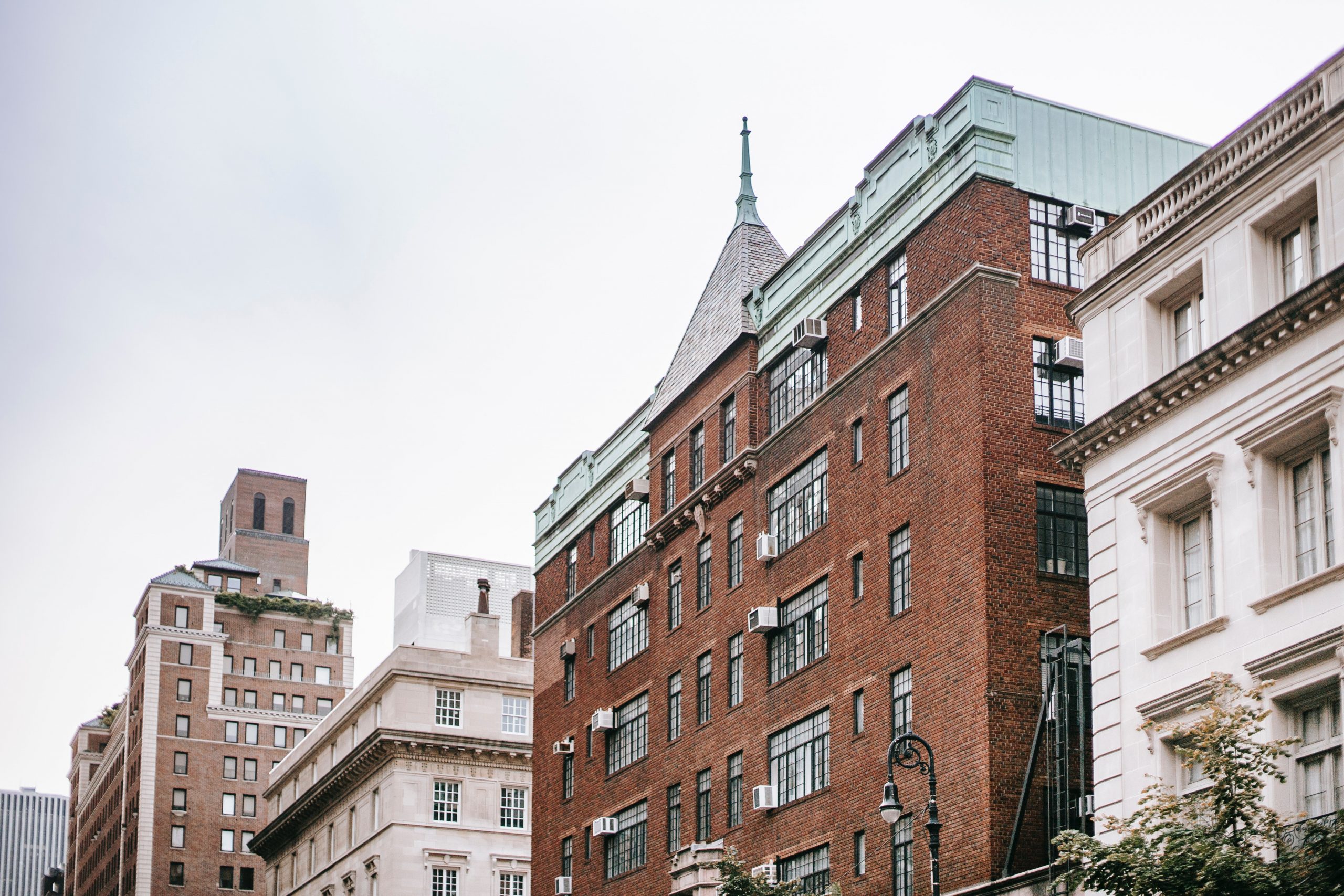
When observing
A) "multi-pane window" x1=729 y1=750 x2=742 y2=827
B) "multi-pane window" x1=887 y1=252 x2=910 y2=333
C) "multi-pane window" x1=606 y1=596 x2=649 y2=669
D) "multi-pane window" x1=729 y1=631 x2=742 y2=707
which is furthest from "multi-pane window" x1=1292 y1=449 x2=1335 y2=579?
"multi-pane window" x1=606 y1=596 x2=649 y2=669

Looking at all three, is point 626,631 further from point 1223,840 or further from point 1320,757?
point 1223,840

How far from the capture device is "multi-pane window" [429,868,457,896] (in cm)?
8144

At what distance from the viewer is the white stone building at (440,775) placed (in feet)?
269

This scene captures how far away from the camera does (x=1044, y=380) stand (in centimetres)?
4266

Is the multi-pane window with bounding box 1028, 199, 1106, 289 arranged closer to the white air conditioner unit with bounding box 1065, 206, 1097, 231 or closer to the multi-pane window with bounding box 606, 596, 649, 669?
the white air conditioner unit with bounding box 1065, 206, 1097, 231

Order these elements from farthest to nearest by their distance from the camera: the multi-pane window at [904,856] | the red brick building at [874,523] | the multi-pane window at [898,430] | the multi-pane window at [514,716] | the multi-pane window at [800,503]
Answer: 1. the multi-pane window at [514,716]
2. the multi-pane window at [800,503]
3. the multi-pane window at [898,430]
4. the multi-pane window at [904,856]
5. the red brick building at [874,523]

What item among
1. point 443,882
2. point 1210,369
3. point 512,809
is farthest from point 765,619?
point 512,809

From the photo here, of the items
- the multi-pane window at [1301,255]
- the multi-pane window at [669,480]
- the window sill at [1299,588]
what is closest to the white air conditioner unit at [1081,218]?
the multi-pane window at [1301,255]

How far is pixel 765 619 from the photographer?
4997 cm

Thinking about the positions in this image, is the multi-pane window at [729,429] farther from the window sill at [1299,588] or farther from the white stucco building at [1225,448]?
the window sill at [1299,588]

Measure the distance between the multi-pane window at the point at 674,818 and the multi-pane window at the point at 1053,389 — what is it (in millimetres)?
17910

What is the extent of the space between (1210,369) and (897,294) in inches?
619

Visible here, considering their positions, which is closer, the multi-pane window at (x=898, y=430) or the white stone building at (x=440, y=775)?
the multi-pane window at (x=898, y=430)

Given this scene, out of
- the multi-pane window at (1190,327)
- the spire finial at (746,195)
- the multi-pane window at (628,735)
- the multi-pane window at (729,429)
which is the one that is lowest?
the multi-pane window at (628,735)
